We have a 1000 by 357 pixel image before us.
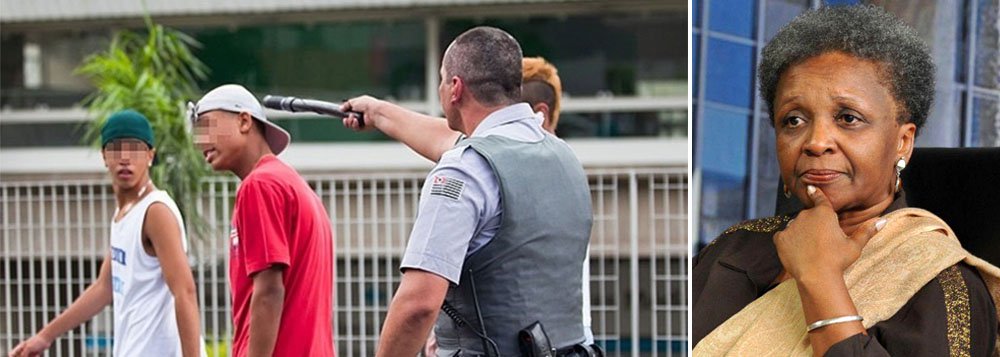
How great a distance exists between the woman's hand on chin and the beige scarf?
0.09ft

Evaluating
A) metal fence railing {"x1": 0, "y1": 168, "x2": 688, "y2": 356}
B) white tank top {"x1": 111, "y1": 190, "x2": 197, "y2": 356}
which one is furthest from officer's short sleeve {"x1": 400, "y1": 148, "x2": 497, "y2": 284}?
metal fence railing {"x1": 0, "y1": 168, "x2": 688, "y2": 356}

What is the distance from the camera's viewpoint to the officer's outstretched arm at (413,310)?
11.1 ft

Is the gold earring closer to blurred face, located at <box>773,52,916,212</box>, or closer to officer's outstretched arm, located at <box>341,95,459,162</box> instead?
blurred face, located at <box>773,52,916,212</box>

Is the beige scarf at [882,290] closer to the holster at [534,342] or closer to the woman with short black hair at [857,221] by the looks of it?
the woman with short black hair at [857,221]

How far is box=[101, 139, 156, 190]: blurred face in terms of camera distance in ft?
17.5

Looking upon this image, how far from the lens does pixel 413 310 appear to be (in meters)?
3.38

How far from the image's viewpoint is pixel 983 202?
2691 mm

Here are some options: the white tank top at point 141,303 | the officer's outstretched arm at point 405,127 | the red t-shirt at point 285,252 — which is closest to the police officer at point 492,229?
the officer's outstretched arm at point 405,127

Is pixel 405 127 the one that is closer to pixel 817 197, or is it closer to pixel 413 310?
pixel 413 310

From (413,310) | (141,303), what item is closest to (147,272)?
(141,303)

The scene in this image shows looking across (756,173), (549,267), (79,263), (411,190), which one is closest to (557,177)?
(549,267)

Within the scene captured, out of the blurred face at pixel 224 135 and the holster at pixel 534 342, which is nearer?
the holster at pixel 534 342

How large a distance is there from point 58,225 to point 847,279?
276 inches

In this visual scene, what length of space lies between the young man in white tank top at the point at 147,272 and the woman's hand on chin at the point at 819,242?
2.95 metres
